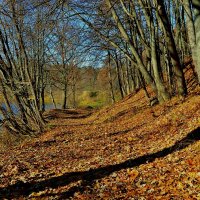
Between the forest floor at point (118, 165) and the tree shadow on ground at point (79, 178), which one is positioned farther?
the tree shadow on ground at point (79, 178)

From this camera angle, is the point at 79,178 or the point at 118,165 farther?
the point at 118,165

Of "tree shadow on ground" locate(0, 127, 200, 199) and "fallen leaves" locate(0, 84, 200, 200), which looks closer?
"fallen leaves" locate(0, 84, 200, 200)

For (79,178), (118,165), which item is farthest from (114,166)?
(79,178)

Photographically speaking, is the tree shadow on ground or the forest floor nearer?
the forest floor

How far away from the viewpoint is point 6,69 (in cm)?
1571

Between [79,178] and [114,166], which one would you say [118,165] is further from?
[79,178]

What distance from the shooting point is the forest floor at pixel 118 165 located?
6.23 m

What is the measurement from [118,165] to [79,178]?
1.10m

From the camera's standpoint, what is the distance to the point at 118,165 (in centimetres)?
794

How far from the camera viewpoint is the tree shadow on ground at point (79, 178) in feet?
22.3

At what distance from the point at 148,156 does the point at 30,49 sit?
50.3ft

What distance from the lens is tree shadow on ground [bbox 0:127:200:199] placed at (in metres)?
6.80

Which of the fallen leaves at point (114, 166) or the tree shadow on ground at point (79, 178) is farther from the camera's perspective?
the tree shadow on ground at point (79, 178)

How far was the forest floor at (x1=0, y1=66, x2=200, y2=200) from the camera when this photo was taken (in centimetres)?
623
